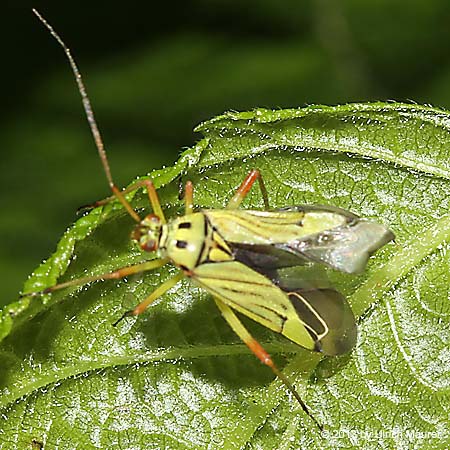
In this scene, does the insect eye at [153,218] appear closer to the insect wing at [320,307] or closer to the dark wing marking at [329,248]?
the dark wing marking at [329,248]

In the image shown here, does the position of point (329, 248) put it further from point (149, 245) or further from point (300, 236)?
point (149, 245)

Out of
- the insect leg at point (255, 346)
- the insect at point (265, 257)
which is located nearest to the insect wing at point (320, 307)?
the insect at point (265, 257)

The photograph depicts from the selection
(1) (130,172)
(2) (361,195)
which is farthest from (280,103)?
(2) (361,195)

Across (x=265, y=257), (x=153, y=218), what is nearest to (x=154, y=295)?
(x=153, y=218)

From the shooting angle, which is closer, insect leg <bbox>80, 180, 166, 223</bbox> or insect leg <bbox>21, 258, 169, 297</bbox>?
insect leg <bbox>21, 258, 169, 297</bbox>

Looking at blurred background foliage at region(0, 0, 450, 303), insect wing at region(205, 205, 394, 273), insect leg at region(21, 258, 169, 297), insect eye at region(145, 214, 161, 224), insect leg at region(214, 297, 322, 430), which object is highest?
blurred background foliage at region(0, 0, 450, 303)

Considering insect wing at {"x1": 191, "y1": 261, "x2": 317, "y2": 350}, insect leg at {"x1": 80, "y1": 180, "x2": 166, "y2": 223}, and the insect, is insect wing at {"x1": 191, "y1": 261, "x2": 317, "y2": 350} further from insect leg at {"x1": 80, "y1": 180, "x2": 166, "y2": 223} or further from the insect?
insect leg at {"x1": 80, "y1": 180, "x2": 166, "y2": 223}

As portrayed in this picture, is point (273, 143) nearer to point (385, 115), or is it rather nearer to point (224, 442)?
point (385, 115)

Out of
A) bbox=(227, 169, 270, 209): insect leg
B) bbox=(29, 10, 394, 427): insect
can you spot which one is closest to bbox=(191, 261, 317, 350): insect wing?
bbox=(29, 10, 394, 427): insect
